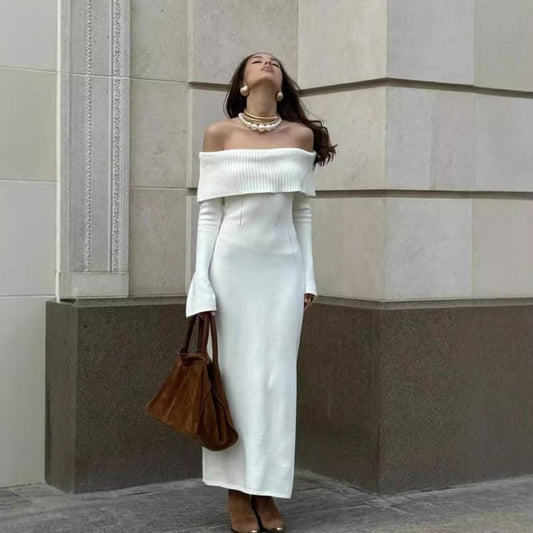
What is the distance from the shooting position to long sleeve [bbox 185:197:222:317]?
619 cm

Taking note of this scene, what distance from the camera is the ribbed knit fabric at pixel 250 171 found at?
6.23 meters

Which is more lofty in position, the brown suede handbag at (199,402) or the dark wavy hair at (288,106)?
the dark wavy hair at (288,106)

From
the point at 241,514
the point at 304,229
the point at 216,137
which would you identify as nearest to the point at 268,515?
the point at 241,514

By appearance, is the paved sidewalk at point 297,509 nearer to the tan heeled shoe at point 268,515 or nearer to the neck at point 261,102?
the tan heeled shoe at point 268,515

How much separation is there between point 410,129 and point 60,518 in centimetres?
319

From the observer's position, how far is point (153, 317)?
7.53 metres

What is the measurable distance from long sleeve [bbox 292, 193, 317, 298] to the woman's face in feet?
2.14

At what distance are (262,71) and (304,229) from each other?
91 cm

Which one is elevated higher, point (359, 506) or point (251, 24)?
point (251, 24)

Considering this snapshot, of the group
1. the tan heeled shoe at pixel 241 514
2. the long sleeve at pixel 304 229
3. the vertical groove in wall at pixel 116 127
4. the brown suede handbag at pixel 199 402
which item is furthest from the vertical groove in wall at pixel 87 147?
the tan heeled shoe at pixel 241 514

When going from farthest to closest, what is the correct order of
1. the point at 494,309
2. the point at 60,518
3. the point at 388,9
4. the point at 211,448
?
1. the point at 494,309
2. the point at 388,9
3. the point at 60,518
4. the point at 211,448

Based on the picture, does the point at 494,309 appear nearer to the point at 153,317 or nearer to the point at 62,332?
the point at 153,317

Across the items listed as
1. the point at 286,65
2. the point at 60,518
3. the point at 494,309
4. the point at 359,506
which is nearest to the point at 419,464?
the point at 359,506

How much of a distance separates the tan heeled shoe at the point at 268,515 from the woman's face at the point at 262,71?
2.24 m
